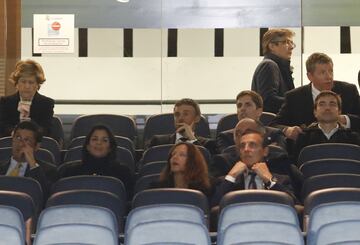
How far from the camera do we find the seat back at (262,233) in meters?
7.39

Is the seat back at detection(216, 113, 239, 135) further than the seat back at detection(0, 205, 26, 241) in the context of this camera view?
Yes

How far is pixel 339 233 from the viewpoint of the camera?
24.5 ft

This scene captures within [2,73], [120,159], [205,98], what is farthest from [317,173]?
[2,73]

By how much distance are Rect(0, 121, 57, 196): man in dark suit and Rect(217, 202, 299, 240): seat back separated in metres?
2.01

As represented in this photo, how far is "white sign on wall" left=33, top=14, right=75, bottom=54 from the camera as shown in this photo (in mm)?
13062

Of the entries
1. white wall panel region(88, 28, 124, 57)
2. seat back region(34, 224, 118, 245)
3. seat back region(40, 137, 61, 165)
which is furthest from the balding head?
white wall panel region(88, 28, 124, 57)

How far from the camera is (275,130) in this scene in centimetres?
1004

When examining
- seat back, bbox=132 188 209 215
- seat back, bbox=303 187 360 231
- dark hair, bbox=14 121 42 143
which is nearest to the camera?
seat back, bbox=303 187 360 231

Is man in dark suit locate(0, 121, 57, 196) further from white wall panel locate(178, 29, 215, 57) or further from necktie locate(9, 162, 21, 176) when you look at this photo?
white wall panel locate(178, 29, 215, 57)

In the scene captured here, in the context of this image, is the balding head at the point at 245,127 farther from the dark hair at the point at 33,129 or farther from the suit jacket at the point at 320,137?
the dark hair at the point at 33,129

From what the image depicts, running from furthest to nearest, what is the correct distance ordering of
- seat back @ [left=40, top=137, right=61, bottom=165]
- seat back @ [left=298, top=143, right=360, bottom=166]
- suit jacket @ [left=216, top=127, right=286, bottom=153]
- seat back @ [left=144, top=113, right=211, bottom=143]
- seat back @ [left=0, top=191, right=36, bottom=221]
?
seat back @ [left=144, top=113, right=211, bottom=143]
seat back @ [left=40, top=137, right=61, bottom=165]
suit jacket @ [left=216, top=127, right=286, bottom=153]
seat back @ [left=298, top=143, right=360, bottom=166]
seat back @ [left=0, top=191, right=36, bottom=221]

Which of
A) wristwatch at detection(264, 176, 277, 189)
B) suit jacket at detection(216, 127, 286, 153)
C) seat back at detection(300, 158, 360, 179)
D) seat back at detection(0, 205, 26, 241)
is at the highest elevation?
suit jacket at detection(216, 127, 286, 153)

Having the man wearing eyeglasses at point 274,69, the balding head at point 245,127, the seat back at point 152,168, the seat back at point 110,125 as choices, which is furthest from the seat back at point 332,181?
the seat back at point 110,125

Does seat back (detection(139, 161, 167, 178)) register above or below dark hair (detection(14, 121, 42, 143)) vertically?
below
